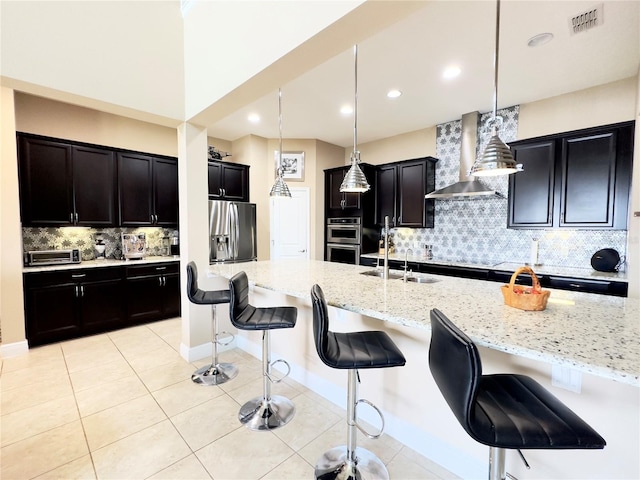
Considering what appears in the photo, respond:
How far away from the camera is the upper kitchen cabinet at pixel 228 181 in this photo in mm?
4633

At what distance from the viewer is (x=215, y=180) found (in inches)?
184

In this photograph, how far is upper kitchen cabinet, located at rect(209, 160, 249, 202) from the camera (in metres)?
4.63

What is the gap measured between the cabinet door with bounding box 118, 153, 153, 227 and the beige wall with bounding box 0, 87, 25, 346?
3.40 feet

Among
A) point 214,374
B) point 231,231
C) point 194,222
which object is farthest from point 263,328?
point 231,231

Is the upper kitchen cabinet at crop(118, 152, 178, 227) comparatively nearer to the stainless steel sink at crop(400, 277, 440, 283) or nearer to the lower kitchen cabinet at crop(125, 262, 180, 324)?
the lower kitchen cabinet at crop(125, 262, 180, 324)

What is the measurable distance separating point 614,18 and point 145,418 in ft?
15.2

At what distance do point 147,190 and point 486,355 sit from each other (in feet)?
14.9

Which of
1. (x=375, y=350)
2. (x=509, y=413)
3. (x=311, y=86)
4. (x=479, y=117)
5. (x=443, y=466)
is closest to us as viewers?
(x=509, y=413)

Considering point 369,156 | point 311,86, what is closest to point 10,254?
point 311,86

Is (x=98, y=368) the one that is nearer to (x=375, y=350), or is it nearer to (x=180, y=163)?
(x=180, y=163)

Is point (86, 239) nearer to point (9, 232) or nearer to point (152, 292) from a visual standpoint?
point (9, 232)

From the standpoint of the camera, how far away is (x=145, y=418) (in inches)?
84.6

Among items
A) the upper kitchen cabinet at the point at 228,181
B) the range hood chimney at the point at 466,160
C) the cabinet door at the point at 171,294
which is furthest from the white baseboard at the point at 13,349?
the range hood chimney at the point at 466,160

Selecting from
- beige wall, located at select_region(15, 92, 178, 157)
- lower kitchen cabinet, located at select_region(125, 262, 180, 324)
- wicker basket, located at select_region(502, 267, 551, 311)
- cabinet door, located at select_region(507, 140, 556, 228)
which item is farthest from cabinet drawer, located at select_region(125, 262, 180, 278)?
cabinet door, located at select_region(507, 140, 556, 228)
